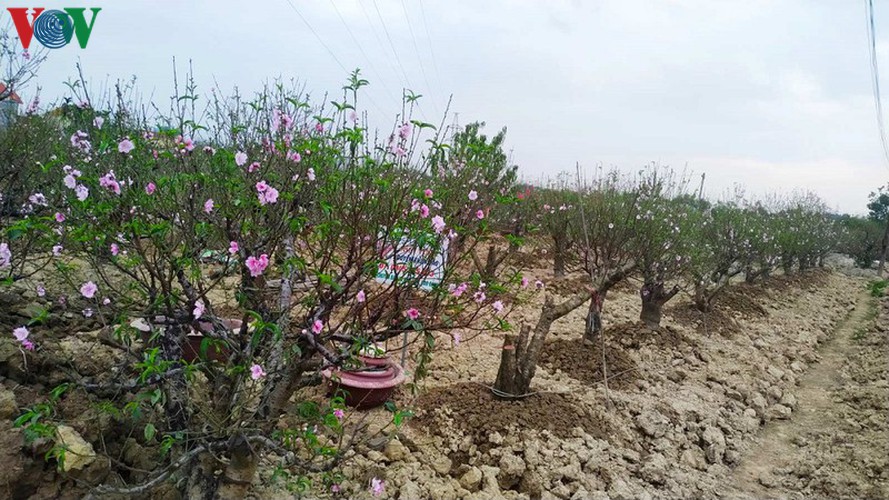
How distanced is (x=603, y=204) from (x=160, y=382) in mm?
7084

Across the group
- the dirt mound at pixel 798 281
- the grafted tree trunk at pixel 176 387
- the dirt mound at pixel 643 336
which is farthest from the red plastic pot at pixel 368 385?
the dirt mound at pixel 798 281

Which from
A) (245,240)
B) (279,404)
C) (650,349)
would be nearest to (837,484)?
(650,349)

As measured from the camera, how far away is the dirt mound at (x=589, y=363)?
4.93 meters

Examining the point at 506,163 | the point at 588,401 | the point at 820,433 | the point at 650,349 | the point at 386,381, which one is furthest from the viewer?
the point at 506,163

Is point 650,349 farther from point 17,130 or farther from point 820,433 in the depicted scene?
point 17,130

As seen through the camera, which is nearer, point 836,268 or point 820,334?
point 820,334

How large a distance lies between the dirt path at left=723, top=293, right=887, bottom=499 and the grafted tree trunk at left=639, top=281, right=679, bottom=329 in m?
1.81

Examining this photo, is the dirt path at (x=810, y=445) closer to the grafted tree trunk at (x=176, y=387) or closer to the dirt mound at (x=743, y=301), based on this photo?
the dirt mound at (x=743, y=301)

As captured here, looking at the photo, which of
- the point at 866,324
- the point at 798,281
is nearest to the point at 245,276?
the point at 866,324

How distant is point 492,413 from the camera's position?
381cm

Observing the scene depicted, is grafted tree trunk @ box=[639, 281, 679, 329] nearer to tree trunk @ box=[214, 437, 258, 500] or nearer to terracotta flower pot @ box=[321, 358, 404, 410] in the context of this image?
terracotta flower pot @ box=[321, 358, 404, 410]

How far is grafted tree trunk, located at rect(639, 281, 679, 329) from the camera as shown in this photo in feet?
22.1

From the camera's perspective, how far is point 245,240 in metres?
2.53

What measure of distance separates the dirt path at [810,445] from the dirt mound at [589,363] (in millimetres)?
1179
